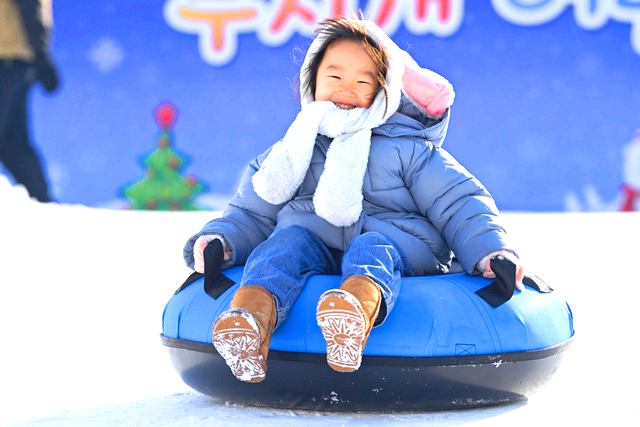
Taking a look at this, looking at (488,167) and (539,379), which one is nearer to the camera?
(539,379)

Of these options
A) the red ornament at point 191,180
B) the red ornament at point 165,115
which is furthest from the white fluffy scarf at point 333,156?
the red ornament at point 165,115

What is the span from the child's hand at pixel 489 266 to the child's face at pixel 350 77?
510 millimetres

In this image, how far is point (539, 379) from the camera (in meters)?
1.68

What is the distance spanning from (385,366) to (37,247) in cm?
369

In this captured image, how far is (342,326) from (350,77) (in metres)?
0.79

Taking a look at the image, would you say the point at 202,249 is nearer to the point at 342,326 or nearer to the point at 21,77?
the point at 342,326

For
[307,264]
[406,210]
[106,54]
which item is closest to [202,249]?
[307,264]

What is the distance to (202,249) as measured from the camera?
1819 mm

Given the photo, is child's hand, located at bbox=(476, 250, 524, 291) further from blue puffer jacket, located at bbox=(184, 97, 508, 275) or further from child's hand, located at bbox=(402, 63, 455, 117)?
child's hand, located at bbox=(402, 63, 455, 117)

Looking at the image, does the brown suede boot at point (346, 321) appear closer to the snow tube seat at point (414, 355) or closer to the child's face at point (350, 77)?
the snow tube seat at point (414, 355)

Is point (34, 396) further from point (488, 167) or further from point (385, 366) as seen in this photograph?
point (488, 167)

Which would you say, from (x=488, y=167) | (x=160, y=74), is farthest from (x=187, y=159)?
(x=488, y=167)

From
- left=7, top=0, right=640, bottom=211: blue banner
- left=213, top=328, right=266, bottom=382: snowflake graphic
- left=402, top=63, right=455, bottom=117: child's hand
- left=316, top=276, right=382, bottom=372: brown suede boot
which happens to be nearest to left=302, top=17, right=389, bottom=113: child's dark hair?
left=402, top=63, right=455, bottom=117: child's hand

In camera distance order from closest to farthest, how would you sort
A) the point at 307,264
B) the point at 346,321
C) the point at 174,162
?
the point at 346,321 → the point at 307,264 → the point at 174,162
